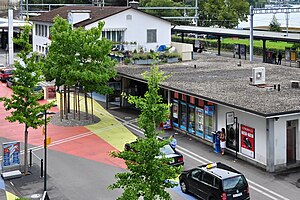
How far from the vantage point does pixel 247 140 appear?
23.2 m

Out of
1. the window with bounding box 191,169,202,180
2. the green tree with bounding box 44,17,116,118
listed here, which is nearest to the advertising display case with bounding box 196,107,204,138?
the green tree with bounding box 44,17,116,118

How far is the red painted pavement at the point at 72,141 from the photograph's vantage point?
81.7 ft

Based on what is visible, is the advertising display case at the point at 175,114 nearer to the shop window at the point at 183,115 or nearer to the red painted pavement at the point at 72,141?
the shop window at the point at 183,115

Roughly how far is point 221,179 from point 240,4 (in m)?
79.5

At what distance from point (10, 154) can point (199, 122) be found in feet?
34.3

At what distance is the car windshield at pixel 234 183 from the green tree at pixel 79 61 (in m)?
14.7

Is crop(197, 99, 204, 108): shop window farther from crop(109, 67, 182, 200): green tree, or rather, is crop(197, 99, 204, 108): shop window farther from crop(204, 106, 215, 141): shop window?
crop(109, 67, 182, 200): green tree

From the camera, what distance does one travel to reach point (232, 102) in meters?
23.3

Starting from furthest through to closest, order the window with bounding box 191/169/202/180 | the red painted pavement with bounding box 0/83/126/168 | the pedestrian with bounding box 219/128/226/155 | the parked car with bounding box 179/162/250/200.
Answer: the red painted pavement with bounding box 0/83/126/168 → the pedestrian with bounding box 219/128/226/155 → the window with bounding box 191/169/202/180 → the parked car with bounding box 179/162/250/200

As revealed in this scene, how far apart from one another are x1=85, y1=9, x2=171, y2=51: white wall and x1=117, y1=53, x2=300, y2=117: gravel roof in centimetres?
811

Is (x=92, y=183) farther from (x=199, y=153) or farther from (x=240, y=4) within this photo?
(x=240, y=4)

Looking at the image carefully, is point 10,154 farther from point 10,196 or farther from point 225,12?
point 225,12

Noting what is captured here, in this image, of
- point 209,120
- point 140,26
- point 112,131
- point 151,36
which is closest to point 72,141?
point 112,131

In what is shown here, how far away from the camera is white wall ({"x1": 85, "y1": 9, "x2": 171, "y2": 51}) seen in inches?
1808
